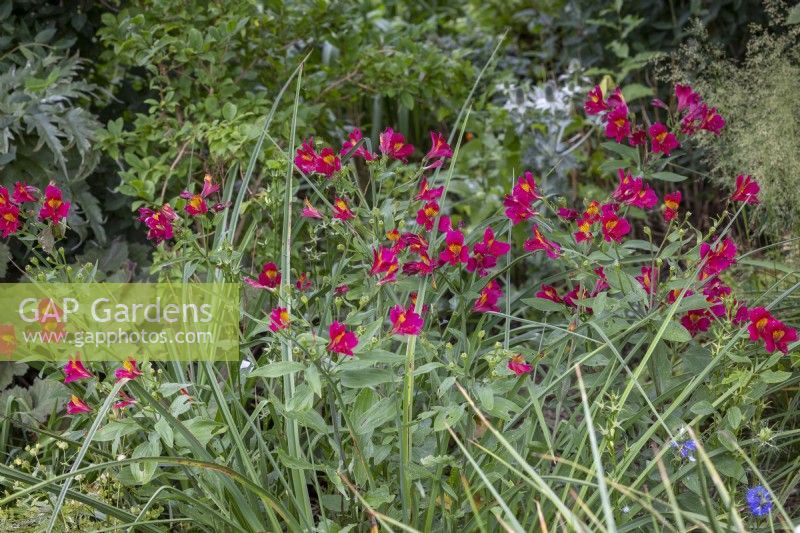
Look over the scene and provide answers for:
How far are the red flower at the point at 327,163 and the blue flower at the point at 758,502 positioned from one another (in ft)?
3.17

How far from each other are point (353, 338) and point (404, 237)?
409mm

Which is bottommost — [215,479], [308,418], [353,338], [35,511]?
[35,511]

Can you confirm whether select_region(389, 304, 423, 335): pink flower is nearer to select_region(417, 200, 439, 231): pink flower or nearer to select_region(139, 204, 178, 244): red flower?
select_region(417, 200, 439, 231): pink flower

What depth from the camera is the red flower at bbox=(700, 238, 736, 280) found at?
5.93 feet

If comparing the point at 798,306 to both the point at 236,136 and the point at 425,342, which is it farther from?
the point at 236,136

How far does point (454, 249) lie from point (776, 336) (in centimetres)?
59

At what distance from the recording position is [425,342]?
1.69m

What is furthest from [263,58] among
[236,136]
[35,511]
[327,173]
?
[35,511]

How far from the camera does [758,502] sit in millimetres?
1728

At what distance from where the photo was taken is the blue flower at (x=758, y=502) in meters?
1.69

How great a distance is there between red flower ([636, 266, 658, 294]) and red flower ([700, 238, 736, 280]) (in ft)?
0.31

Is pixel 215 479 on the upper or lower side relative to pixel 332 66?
lower

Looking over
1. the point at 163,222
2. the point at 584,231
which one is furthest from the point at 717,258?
the point at 163,222

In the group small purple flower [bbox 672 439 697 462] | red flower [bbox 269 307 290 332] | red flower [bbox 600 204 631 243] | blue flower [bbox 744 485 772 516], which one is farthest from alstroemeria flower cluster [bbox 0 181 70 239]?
blue flower [bbox 744 485 772 516]
